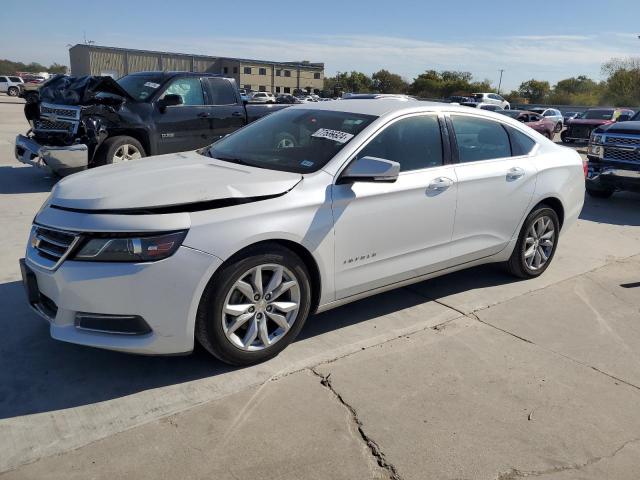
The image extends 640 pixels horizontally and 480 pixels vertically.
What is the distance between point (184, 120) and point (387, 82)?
96688mm

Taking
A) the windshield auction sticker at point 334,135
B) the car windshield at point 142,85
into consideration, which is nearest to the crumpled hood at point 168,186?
the windshield auction sticker at point 334,135

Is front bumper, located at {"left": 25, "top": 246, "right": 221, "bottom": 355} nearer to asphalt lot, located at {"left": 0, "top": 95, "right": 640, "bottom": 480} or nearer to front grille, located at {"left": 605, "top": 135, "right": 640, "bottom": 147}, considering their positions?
asphalt lot, located at {"left": 0, "top": 95, "right": 640, "bottom": 480}

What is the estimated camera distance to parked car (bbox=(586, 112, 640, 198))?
8.71 metres

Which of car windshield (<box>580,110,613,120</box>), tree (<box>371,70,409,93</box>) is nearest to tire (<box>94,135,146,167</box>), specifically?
car windshield (<box>580,110,613,120</box>)

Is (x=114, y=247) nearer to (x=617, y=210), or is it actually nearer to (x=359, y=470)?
(x=359, y=470)

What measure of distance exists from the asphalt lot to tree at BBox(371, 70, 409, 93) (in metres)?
91.7

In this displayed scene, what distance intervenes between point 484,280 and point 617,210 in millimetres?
5143

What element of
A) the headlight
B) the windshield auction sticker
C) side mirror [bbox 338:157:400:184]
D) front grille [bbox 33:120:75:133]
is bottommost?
the headlight

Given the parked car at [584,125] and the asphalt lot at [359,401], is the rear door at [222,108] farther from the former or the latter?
the parked car at [584,125]

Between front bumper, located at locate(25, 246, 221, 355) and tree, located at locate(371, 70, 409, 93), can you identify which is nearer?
front bumper, located at locate(25, 246, 221, 355)

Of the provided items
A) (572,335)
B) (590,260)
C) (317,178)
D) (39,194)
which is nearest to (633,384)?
(572,335)

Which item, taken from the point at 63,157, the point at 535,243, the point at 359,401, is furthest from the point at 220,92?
the point at 359,401

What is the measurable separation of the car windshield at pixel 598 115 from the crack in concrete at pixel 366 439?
24.8 m

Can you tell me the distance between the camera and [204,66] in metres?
87.6
